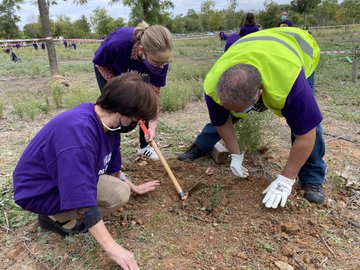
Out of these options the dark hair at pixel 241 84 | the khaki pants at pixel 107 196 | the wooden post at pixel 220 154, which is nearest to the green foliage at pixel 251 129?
the wooden post at pixel 220 154

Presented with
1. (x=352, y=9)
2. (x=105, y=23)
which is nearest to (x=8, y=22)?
(x=105, y=23)

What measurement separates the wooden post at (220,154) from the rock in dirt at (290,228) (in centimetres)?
101

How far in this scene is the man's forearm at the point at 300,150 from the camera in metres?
2.01

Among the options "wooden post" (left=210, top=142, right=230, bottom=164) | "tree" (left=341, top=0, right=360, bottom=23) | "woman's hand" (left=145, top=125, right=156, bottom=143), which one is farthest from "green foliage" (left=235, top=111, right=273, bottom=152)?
"tree" (left=341, top=0, right=360, bottom=23)

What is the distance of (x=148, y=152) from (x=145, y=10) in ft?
47.5

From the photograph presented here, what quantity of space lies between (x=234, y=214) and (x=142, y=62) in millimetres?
→ 1373

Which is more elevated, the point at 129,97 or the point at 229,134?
the point at 129,97

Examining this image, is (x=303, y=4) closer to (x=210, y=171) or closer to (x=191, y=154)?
(x=191, y=154)

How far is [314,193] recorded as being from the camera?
246 cm

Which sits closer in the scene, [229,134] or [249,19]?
[229,134]

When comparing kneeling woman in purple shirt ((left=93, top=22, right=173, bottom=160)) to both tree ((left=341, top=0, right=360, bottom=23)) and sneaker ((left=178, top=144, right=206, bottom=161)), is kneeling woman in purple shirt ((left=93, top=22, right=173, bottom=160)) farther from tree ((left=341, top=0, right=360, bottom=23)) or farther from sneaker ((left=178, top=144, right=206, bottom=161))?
tree ((left=341, top=0, right=360, bottom=23))

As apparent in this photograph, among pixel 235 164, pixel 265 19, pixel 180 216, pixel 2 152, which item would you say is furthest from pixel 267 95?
pixel 265 19

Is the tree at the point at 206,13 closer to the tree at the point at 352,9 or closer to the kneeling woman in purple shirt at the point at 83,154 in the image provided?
the tree at the point at 352,9

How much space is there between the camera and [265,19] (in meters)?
18.6
